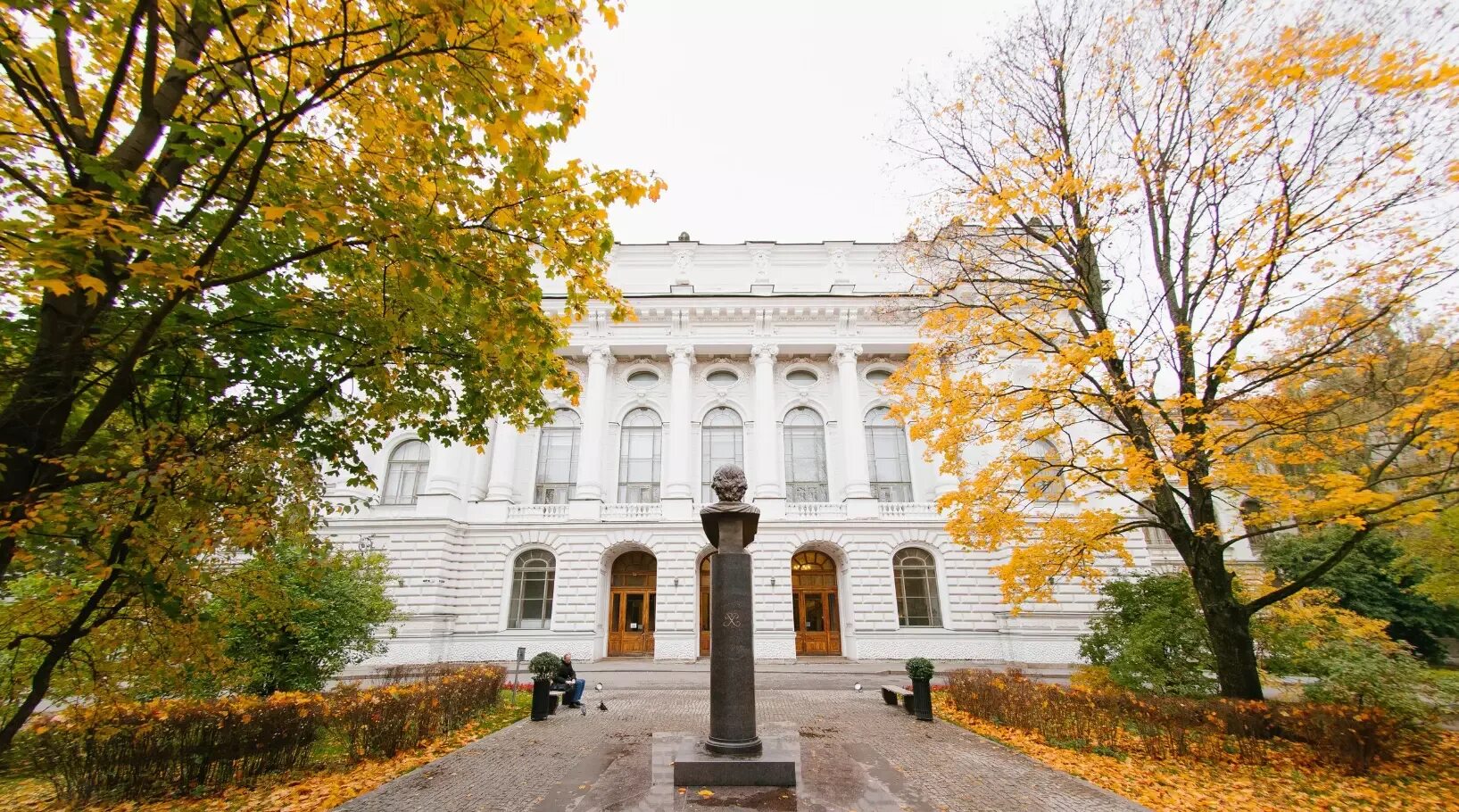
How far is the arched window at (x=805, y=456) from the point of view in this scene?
985 inches

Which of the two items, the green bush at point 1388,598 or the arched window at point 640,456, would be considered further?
the arched window at point 640,456

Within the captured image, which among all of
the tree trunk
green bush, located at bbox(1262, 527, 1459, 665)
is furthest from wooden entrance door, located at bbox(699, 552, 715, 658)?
green bush, located at bbox(1262, 527, 1459, 665)

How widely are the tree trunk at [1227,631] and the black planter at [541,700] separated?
11.8 meters

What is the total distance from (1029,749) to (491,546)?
1984 centimetres

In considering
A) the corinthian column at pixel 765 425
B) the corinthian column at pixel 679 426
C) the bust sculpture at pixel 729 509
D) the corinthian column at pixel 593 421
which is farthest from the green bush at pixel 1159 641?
the corinthian column at pixel 593 421

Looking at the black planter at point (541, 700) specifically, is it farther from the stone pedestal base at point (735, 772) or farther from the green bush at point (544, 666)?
the stone pedestal base at point (735, 772)

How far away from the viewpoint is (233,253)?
5.34 meters

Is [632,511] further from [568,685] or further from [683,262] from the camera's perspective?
[683,262]

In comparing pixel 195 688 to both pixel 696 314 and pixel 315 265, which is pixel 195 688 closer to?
pixel 315 265

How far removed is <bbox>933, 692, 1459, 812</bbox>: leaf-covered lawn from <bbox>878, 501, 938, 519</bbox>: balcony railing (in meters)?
14.9

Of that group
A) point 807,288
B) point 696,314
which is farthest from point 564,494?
point 807,288

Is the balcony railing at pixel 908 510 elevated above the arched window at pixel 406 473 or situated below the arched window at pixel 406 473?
below

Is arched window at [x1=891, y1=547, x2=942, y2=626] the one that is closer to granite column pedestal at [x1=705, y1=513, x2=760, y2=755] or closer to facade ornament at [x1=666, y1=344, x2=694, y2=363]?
facade ornament at [x1=666, y1=344, x2=694, y2=363]

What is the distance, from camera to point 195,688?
8734 mm
